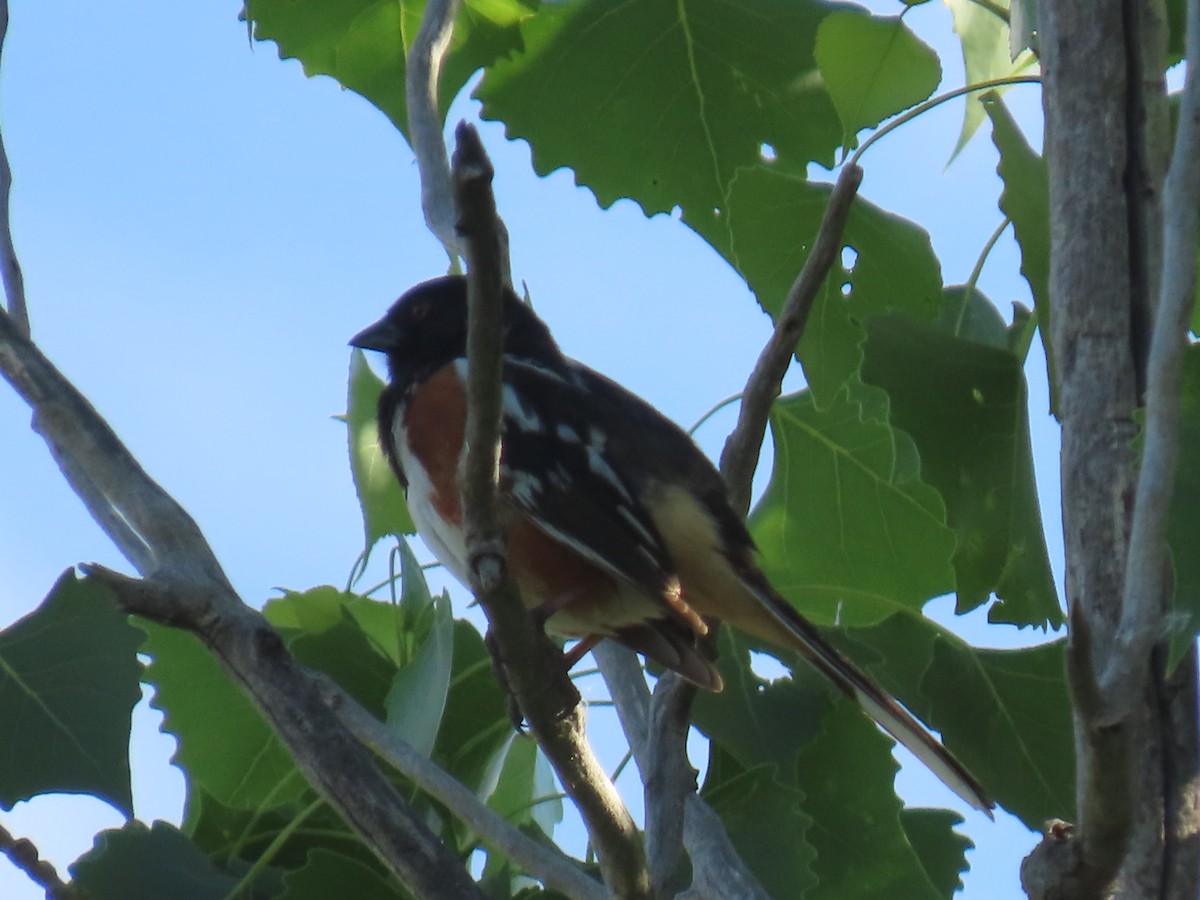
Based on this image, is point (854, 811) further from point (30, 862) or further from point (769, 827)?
point (30, 862)

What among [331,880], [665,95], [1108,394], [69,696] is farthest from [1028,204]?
[69,696]

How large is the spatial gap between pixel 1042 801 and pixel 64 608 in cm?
154

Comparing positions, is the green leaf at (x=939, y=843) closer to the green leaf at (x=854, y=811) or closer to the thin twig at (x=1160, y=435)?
the green leaf at (x=854, y=811)

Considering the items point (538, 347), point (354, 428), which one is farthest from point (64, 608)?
point (538, 347)

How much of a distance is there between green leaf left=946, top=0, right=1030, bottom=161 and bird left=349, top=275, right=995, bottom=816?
0.96m

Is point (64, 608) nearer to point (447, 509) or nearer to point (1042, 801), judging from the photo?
point (447, 509)

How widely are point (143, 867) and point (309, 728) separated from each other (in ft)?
1.64

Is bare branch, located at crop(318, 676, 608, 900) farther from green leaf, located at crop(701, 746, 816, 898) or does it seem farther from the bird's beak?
the bird's beak

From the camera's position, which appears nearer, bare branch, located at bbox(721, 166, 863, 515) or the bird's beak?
bare branch, located at bbox(721, 166, 863, 515)

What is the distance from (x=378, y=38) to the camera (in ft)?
10.6

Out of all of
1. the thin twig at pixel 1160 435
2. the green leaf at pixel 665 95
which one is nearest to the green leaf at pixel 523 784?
the green leaf at pixel 665 95

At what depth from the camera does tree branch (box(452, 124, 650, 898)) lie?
1.30m

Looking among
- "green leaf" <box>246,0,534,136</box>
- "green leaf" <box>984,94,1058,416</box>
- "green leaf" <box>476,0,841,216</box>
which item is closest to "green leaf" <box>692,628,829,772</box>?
"green leaf" <box>984,94,1058,416</box>

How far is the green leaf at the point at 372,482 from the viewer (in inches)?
117
